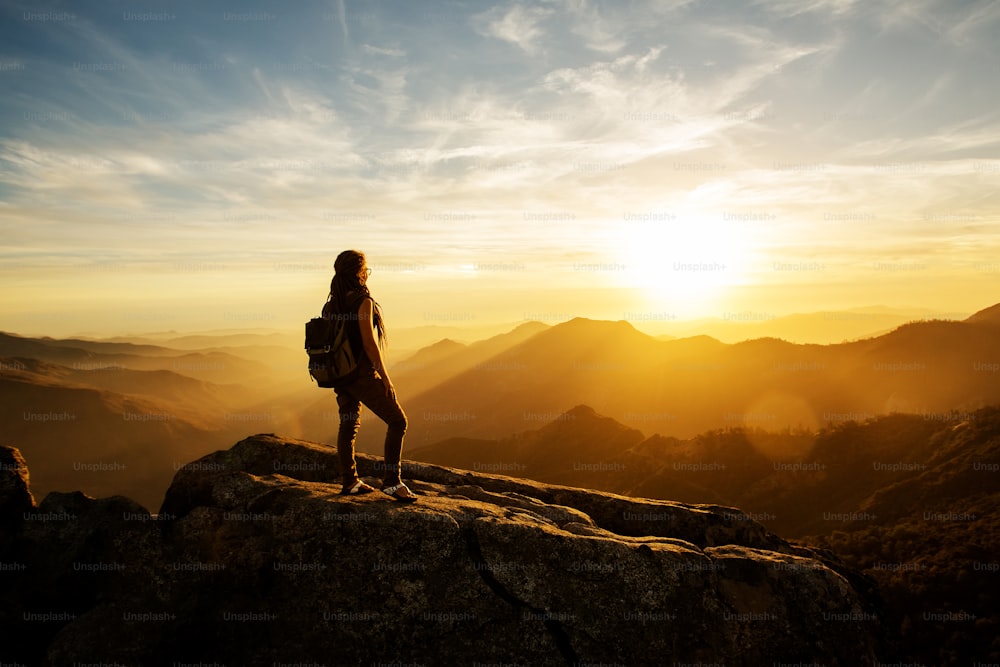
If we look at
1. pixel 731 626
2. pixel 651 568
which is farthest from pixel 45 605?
pixel 731 626

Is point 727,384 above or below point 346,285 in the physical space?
below

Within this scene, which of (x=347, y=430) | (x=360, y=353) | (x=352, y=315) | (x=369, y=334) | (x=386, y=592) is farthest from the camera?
(x=347, y=430)

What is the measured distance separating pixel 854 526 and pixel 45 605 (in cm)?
3919

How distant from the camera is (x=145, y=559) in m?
7.71

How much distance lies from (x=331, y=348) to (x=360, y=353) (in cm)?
45

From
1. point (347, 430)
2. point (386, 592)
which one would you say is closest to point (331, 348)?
point (347, 430)

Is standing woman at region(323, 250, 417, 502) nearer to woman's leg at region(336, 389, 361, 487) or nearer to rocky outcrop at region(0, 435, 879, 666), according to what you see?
woman's leg at region(336, 389, 361, 487)

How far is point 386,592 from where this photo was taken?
7.21 meters

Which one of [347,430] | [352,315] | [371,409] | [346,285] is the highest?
[346,285]

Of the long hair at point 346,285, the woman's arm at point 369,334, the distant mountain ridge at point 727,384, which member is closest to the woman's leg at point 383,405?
the woman's arm at point 369,334

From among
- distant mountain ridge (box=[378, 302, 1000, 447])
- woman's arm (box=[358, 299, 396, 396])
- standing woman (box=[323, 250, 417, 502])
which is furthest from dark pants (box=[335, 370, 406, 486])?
distant mountain ridge (box=[378, 302, 1000, 447])

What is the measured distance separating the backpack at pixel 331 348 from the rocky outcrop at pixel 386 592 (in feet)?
7.02

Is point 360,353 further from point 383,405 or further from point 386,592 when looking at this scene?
point 386,592

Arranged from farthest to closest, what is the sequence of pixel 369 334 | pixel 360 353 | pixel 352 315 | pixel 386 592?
pixel 360 353 < pixel 352 315 < pixel 369 334 < pixel 386 592
